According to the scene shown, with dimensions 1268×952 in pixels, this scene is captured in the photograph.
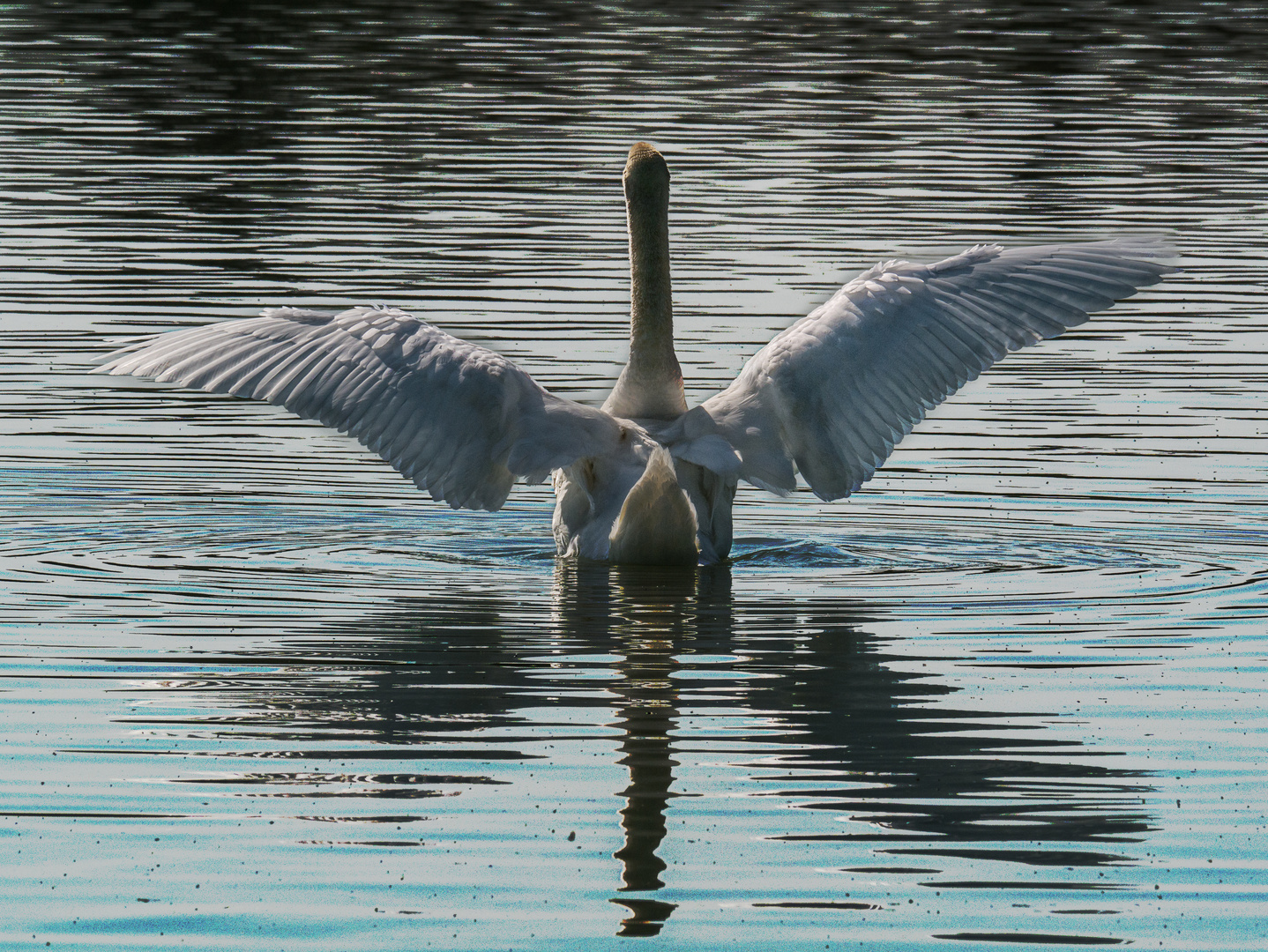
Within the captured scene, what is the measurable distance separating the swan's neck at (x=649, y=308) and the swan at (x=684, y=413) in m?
0.33

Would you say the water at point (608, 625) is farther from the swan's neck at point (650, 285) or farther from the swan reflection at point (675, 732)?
the swan's neck at point (650, 285)

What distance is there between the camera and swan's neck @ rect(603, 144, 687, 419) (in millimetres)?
12438

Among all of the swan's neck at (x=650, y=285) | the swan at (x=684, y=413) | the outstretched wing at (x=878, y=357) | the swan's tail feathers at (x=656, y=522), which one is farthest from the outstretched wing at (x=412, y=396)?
the swan's neck at (x=650, y=285)

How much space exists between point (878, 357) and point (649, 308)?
5.03ft

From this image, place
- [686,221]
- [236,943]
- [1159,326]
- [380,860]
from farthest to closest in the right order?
[686,221]
[1159,326]
[380,860]
[236,943]

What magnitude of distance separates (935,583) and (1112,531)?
1.60 m

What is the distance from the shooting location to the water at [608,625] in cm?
688

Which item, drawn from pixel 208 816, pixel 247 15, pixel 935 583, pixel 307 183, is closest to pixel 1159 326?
pixel 935 583

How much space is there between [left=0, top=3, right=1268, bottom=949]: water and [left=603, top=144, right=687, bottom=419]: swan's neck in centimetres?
89

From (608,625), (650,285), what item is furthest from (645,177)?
(608,625)

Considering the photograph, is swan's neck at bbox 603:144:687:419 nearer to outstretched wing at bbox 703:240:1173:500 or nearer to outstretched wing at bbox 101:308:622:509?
outstretched wing at bbox 703:240:1173:500

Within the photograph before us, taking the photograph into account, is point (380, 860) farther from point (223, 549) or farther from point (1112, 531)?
point (1112, 531)

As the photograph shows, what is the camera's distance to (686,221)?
80.4 ft

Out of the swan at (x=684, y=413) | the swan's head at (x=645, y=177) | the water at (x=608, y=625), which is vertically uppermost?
the swan's head at (x=645, y=177)
